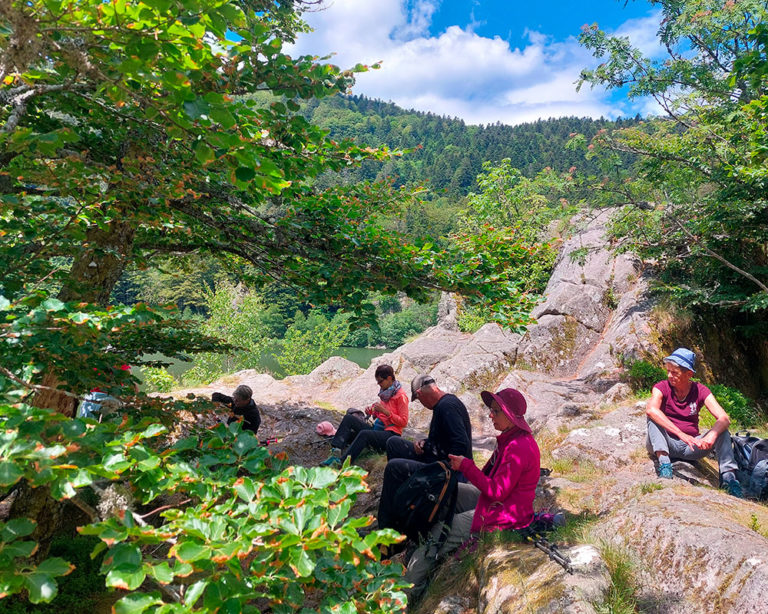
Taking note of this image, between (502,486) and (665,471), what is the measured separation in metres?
2.38

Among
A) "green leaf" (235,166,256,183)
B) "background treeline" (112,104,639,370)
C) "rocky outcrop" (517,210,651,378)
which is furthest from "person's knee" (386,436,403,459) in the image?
"rocky outcrop" (517,210,651,378)

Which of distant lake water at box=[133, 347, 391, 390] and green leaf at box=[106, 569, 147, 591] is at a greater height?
green leaf at box=[106, 569, 147, 591]

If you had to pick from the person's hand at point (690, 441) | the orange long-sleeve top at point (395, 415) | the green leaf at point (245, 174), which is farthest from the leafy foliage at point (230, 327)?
the green leaf at point (245, 174)

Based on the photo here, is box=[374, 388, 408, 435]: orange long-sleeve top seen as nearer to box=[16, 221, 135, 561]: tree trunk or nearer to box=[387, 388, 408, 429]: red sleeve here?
box=[387, 388, 408, 429]: red sleeve

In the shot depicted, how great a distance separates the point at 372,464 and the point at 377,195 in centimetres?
371

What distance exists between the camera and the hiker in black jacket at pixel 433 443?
13.4 feet

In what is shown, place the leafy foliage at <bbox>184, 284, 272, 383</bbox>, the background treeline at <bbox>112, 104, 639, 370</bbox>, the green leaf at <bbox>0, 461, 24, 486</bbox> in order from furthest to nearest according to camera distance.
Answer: the background treeline at <bbox>112, 104, 639, 370</bbox>, the leafy foliage at <bbox>184, 284, 272, 383</bbox>, the green leaf at <bbox>0, 461, 24, 486</bbox>

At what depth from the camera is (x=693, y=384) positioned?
5.38 metres

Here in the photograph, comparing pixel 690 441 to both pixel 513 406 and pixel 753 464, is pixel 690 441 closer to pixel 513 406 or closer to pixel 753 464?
pixel 753 464

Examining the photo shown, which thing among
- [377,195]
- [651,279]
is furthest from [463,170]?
[377,195]

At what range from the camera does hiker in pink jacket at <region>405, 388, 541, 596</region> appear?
12.4 feet

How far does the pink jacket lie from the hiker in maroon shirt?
2.13 meters

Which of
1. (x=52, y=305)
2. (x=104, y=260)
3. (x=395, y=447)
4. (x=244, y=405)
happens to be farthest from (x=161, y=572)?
(x=244, y=405)

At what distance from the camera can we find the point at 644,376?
9.95 m
